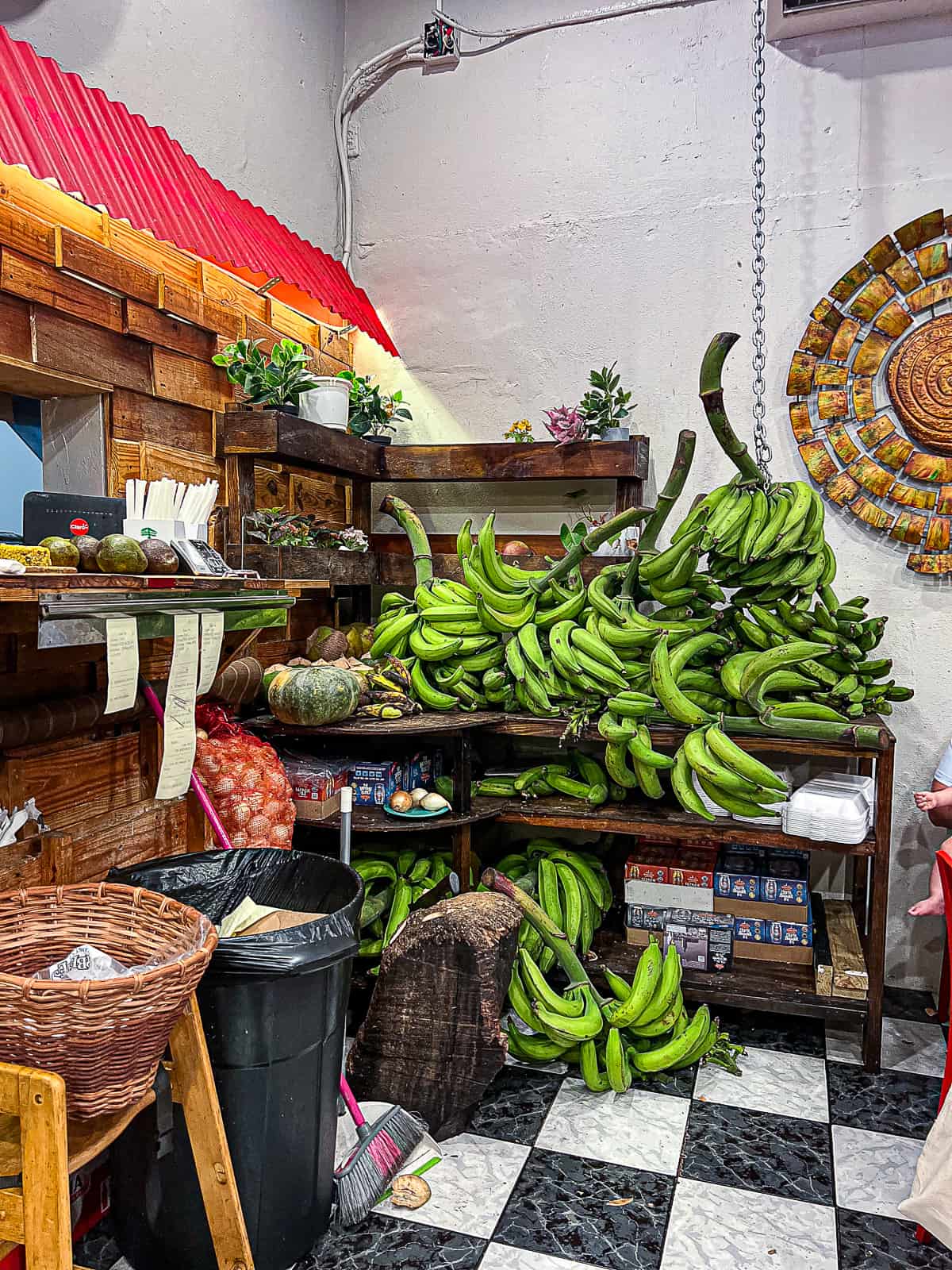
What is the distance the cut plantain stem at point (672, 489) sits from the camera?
2881 mm

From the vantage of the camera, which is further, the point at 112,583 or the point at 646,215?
the point at 646,215

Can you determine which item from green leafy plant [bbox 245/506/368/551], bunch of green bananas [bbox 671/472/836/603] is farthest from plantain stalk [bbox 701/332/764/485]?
green leafy plant [bbox 245/506/368/551]

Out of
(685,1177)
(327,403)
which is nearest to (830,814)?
(685,1177)

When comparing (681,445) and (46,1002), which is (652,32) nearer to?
(681,445)

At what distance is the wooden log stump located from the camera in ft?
7.97

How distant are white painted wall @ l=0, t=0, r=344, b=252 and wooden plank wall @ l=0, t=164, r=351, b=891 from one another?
509 millimetres

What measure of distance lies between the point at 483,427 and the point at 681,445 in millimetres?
1238

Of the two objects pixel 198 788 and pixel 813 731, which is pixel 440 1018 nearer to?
pixel 198 788

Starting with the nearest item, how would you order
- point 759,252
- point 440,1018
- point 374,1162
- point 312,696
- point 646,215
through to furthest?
point 374,1162 < point 440,1018 < point 312,696 < point 759,252 < point 646,215

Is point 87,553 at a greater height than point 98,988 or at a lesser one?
greater

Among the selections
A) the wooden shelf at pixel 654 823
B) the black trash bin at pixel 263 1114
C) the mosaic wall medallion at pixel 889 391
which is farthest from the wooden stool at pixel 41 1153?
the mosaic wall medallion at pixel 889 391

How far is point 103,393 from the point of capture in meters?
2.54

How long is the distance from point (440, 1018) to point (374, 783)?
2.74 ft

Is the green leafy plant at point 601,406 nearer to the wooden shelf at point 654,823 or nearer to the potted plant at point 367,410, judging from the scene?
the potted plant at point 367,410
